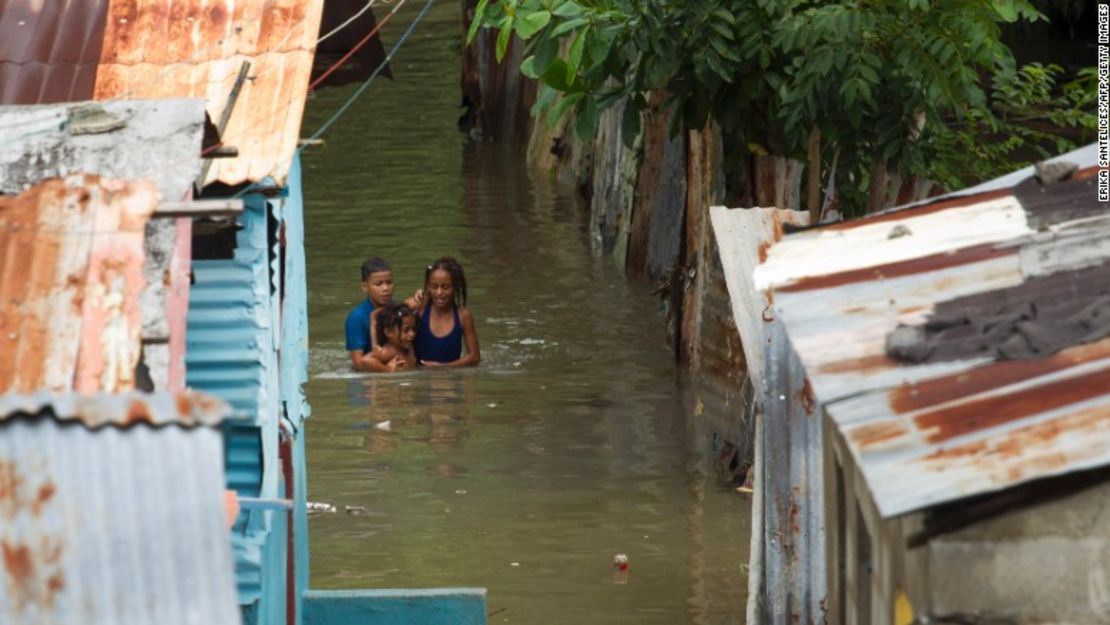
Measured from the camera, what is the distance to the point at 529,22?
9.34 meters

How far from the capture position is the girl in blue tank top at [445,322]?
14.7 meters

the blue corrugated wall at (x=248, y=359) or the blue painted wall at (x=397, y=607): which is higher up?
the blue corrugated wall at (x=248, y=359)

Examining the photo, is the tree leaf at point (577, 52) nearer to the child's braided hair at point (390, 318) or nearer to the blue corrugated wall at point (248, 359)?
the blue corrugated wall at point (248, 359)

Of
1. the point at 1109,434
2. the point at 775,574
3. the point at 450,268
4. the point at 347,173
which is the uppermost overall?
the point at 347,173

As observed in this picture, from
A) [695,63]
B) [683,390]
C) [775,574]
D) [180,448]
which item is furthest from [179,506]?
[683,390]

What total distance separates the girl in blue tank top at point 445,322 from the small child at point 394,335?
0.43 feet

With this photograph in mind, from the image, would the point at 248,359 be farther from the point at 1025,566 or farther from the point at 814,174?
the point at 814,174

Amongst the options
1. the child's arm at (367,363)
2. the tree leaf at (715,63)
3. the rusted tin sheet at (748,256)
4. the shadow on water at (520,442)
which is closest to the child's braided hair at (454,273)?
the shadow on water at (520,442)

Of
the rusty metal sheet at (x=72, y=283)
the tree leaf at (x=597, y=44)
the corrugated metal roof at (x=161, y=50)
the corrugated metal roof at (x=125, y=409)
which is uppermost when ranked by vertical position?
the tree leaf at (x=597, y=44)

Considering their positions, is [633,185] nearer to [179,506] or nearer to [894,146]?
[894,146]

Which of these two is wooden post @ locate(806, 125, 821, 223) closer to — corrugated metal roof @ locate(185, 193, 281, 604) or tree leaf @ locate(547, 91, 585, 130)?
tree leaf @ locate(547, 91, 585, 130)

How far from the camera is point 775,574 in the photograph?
8.29 metres

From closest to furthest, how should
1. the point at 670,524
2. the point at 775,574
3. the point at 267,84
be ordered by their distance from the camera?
the point at 267,84, the point at 775,574, the point at 670,524

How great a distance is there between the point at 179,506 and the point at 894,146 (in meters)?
6.69
